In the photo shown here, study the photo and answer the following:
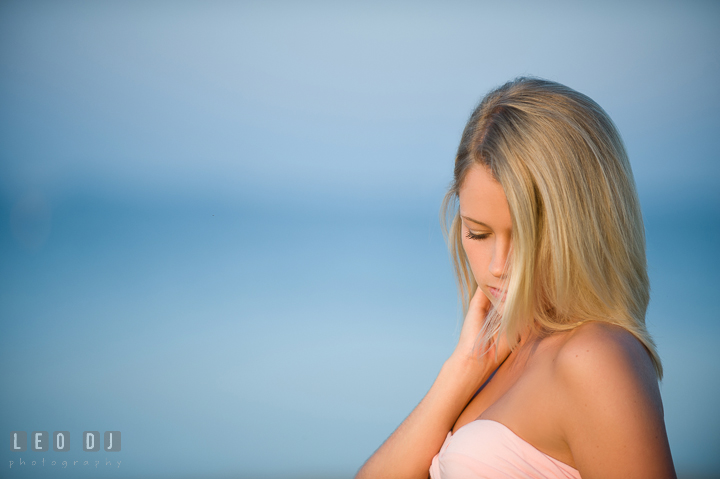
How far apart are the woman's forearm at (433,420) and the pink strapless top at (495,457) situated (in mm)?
132

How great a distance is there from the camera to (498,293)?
1.04 metres

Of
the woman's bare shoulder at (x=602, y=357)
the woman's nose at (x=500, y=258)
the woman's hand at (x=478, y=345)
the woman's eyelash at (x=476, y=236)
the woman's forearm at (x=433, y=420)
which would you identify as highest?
the woman's eyelash at (x=476, y=236)

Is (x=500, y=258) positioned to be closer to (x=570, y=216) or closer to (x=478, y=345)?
(x=570, y=216)

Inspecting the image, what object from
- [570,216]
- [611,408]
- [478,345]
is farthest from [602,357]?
[478,345]

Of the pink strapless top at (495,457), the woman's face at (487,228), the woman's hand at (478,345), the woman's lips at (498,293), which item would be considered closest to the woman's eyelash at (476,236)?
the woman's face at (487,228)

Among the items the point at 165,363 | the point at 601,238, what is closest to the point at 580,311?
the point at 601,238

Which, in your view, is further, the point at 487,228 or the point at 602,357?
the point at 487,228

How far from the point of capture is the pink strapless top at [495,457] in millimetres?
902

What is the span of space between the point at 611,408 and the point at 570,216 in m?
0.32

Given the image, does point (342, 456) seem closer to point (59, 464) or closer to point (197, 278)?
point (59, 464)

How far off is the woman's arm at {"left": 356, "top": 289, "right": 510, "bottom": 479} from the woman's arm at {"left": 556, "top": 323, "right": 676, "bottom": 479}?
32cm

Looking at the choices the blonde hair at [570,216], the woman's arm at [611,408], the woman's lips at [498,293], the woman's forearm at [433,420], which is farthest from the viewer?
the woman's forearm at [433,420]

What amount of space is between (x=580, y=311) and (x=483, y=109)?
0.48 metres

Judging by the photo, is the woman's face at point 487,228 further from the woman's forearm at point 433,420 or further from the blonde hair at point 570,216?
the woman's forearm at point 433,420
